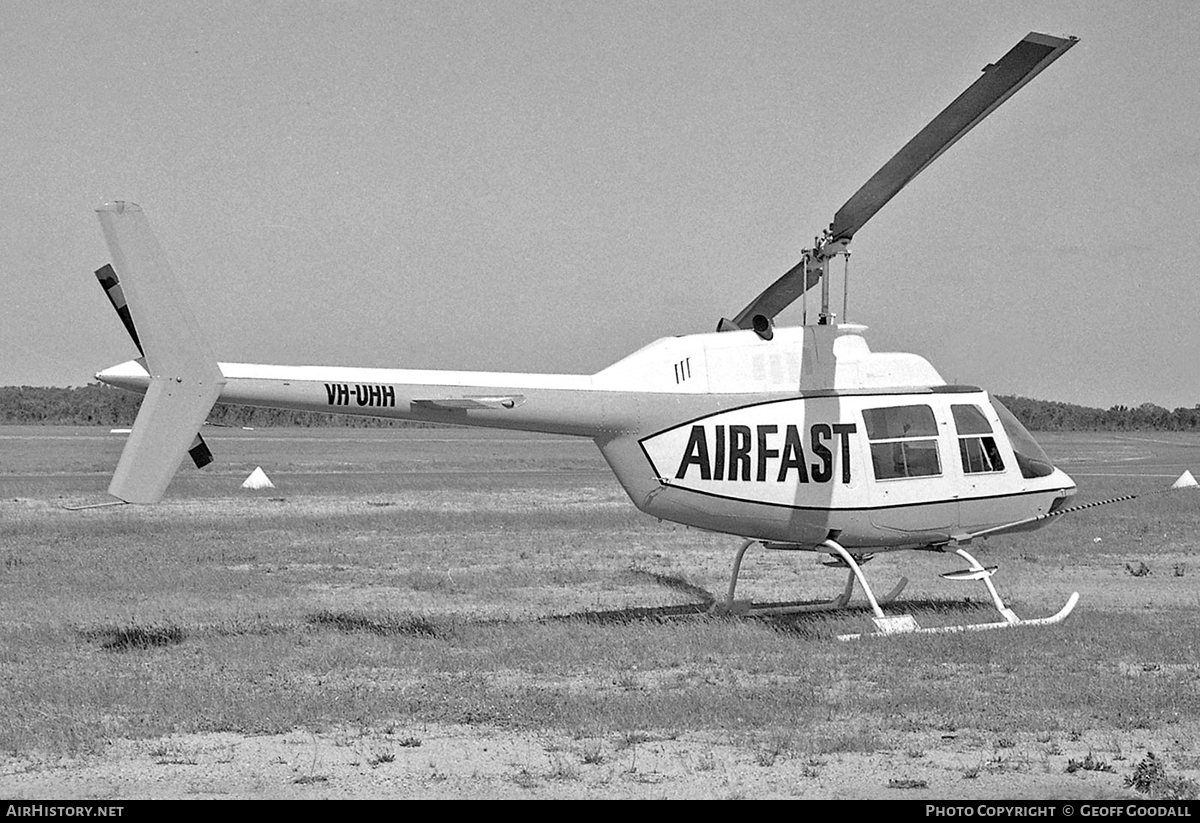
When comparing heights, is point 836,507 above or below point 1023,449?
below

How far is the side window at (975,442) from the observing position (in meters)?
14.0

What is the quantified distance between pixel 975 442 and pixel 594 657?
516 cm

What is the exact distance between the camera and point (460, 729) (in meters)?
9.25

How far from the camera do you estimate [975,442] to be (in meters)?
14.1

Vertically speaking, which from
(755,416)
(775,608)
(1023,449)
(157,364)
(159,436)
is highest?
(157,364)

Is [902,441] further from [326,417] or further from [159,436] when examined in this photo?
[326,417]

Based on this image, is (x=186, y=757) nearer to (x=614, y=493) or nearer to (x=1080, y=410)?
(x=614, y=493)

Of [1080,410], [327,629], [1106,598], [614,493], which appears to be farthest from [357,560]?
[1080,410]

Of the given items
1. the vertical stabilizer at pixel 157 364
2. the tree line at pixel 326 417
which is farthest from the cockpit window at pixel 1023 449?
the tree line at pixel 326 417

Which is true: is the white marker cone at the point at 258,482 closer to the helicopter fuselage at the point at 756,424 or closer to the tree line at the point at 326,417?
the helicopter fuselage at the point at 756,424

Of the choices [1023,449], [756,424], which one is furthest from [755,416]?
→ [1023,449]

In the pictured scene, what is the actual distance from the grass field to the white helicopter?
4.31 feet

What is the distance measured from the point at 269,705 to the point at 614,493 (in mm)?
26738
